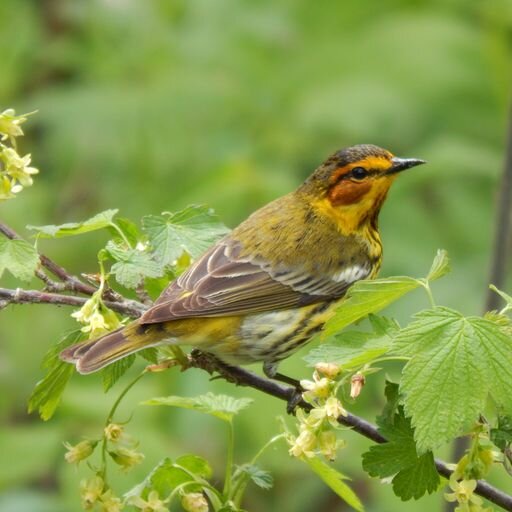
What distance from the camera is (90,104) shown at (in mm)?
7406

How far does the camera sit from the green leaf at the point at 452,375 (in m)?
2.73

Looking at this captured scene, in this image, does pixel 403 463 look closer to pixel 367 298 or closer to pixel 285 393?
pixel 367 298

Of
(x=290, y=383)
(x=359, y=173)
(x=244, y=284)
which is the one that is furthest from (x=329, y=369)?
(x=359, y=173)

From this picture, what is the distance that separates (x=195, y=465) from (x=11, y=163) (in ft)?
3.10

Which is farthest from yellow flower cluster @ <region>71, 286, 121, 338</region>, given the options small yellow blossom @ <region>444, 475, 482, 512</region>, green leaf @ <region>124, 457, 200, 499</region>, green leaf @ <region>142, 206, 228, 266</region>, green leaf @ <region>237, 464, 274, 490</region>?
small yellow blossom @ <region>444, 475, 482, 512</region>

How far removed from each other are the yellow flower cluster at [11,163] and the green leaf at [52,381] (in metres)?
0.43

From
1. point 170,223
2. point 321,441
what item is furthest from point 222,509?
point 170,223

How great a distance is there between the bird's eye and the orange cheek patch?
1.1 inches

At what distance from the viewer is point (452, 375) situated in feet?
9.02

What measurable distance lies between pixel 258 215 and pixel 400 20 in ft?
11.2

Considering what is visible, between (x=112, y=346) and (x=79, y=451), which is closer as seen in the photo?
(x=79, y=451)

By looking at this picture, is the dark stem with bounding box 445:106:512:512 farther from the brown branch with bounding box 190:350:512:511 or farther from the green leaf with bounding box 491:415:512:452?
the green leaf with bounding box 491:415:512:452

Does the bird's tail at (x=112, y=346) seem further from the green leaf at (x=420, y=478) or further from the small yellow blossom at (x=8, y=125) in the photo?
the green leaf at (x=420, y=478)

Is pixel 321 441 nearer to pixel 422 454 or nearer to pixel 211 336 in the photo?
pixel 422 454
